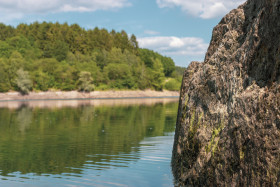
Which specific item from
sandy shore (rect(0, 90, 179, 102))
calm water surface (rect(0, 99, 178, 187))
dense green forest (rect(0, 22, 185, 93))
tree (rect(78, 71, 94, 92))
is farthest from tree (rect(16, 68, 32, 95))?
calm water surface (rect(0, 99, 178, 187))

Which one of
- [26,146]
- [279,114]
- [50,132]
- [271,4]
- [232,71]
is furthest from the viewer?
[50,132]

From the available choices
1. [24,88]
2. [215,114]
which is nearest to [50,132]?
[215,114]

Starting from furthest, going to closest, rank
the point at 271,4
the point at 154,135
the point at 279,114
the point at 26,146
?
the point at 154,135
the point at 26,146
the point at 271,4
the point at 279,114

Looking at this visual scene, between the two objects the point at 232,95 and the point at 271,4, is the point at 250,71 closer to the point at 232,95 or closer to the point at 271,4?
the point at 232,95

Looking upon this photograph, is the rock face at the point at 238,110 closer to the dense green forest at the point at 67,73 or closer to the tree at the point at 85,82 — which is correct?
the dense green forest at the point at 67,73

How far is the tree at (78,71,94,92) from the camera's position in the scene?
157312 millimetres

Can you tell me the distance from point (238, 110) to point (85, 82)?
493 ft

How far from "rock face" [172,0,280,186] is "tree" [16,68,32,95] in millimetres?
139898

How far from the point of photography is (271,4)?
9.71 meters

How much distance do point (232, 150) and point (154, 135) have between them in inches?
762

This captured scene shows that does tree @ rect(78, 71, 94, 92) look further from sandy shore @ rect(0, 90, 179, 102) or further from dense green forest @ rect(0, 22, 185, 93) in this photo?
sandy shore @ rect(0, 90, 179, 102)

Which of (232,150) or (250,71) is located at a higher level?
(250,71)

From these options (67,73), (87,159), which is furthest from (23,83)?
(87,159)

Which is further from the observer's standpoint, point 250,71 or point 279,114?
point 250,71
